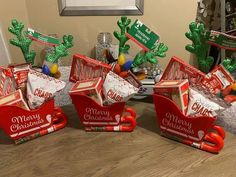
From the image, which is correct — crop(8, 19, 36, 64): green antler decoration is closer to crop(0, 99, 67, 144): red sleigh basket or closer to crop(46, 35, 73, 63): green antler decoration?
crop(46, 35, 73, 63): green antler decoration

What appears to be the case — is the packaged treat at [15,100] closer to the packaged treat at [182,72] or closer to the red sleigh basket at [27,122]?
the red sleigh basket at [27,122]

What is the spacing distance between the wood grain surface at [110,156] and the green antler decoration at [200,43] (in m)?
0.23

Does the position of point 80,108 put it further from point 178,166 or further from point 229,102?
point 229,102

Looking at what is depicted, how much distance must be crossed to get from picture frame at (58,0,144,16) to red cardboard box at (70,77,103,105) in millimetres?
453

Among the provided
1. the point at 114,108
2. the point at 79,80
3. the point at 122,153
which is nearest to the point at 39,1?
the point at 79,80

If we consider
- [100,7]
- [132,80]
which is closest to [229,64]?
[132,80]

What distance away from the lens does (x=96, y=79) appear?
734 millimetres

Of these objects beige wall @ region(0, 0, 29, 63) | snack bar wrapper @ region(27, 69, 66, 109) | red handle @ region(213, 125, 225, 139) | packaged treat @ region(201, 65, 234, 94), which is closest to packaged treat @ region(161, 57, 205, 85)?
packaged treat @ region(201, 65, 234, 94)

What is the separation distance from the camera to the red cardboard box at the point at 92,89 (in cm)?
71

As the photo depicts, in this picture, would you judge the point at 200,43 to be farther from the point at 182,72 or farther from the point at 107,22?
the point at 107,22

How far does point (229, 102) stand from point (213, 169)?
0.19 meters

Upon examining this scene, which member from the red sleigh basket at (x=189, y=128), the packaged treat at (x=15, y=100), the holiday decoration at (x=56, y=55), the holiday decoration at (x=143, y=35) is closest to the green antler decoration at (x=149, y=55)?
the holiday decoration at (x=143, y=35)

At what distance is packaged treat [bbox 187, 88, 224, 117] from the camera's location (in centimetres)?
64

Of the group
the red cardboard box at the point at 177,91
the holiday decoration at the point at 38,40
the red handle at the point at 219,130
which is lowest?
the red handle at the point at 219,130
